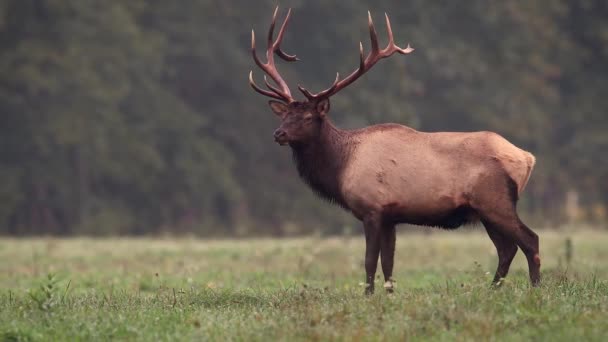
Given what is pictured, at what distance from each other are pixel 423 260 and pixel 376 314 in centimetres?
1130

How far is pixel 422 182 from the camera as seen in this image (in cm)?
1192

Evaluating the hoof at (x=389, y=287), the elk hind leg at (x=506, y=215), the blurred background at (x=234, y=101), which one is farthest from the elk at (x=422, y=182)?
the blurred background at (x=234, y=101)

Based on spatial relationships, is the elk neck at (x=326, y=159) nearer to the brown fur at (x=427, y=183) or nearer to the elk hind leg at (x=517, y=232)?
the brown fur at (x=427, y=183)

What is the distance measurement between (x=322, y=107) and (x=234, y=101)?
30288 mm

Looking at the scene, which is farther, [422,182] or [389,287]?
[422,182]

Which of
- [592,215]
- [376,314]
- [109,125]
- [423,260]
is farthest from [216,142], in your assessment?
[376,314]

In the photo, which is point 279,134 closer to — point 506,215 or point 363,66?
point 363,66

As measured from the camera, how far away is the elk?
38.5 ft

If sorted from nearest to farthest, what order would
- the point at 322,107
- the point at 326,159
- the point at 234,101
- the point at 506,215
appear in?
the point at 506,215 → the point at 326,159 → the point at 322,107 → the point at 234,101

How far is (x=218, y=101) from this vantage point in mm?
43219

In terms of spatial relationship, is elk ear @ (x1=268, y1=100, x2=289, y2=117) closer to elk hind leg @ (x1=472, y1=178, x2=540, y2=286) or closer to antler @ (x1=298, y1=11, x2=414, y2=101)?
antler @ (x1=298, y1=11, x2=414, y2=101)

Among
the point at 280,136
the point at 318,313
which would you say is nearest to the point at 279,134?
the point at 280,136

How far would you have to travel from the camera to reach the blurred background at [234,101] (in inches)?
1489

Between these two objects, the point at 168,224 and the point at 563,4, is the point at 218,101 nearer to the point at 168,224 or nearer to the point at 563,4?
the point at 168,224
